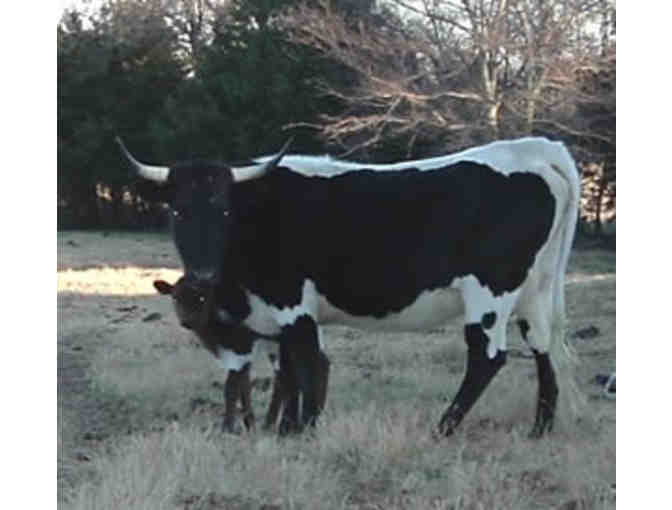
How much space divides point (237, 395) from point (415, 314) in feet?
3.42

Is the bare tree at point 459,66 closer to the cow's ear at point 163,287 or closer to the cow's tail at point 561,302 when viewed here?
the cow's tail at point 561,302

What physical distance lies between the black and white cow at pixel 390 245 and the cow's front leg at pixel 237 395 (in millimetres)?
305

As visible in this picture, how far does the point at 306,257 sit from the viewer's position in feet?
17.0

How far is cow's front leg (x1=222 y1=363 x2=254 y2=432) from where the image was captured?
214 inches

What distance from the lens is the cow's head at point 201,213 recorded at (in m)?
4.93

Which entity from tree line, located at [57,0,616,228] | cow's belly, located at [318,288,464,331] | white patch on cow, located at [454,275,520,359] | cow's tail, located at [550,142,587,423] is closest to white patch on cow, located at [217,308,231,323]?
cow's belly, located at [318,288,464,331]

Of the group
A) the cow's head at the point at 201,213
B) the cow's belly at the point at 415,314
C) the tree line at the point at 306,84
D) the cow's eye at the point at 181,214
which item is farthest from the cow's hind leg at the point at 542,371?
the tree line at the point at 306,84

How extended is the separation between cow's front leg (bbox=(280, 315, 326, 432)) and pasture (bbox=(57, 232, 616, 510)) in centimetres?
11

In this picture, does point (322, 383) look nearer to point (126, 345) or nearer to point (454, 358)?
point (454, 358)

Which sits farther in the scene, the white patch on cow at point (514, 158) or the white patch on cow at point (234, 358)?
the white patch on cow at point (234, 358)

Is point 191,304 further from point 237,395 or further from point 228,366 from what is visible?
point 237,395

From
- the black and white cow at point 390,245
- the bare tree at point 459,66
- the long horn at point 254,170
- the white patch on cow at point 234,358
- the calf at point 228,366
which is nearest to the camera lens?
the black and white cow at point 390,245
